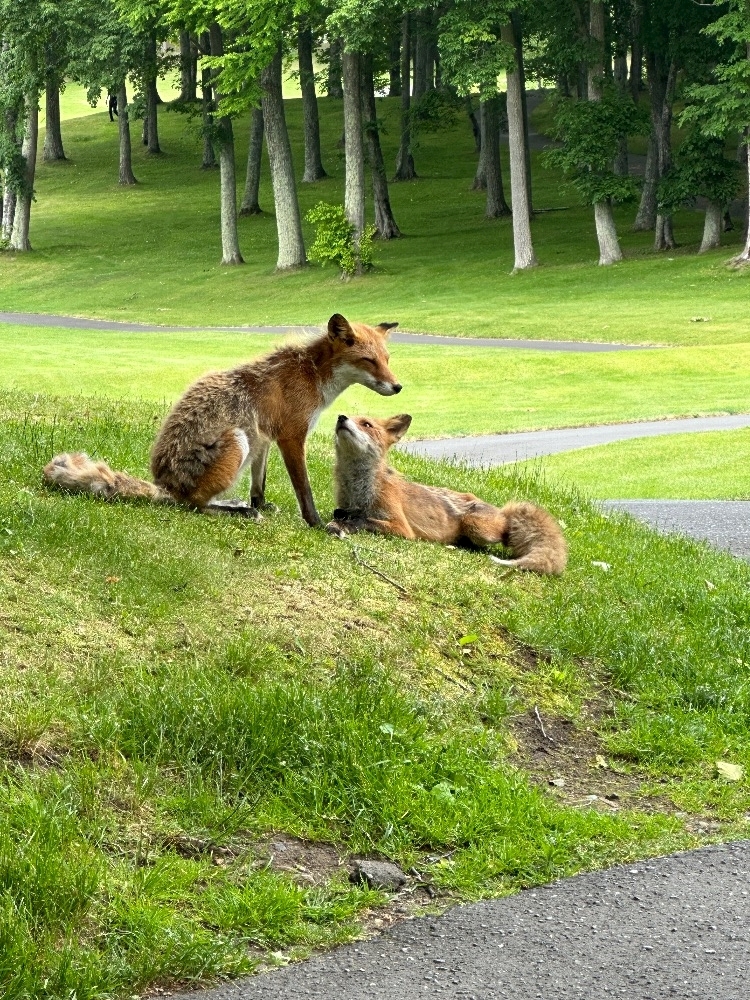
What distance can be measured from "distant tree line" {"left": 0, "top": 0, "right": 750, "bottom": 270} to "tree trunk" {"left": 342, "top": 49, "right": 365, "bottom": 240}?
7 cm

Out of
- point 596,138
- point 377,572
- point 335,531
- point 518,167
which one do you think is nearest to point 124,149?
point 518,167

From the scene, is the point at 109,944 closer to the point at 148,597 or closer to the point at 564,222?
the point at 148,597

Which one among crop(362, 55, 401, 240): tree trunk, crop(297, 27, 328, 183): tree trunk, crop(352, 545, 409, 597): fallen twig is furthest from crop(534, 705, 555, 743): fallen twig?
crop(362, 55, 401, 240): tree trunk

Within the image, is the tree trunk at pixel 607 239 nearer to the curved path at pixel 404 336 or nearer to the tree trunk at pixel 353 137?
the tree trunk at pixel 353 137

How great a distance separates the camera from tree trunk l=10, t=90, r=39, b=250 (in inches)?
2239

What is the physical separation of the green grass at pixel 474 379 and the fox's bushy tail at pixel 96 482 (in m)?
14.2

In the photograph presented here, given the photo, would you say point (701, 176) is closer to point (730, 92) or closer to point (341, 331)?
point (730, 92)

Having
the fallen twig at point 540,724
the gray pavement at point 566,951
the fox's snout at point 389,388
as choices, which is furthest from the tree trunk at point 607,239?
the gray pavement at point 566,951

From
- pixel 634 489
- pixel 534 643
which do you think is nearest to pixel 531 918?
pixel 534 643

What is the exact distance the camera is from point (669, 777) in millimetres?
6410

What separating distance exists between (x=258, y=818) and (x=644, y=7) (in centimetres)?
5191

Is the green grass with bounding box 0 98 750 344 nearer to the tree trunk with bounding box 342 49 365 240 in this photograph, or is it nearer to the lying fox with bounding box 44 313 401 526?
the tree trunk with bounding box 342 49 365 240

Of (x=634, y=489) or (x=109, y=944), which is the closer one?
(x=109, y=944)

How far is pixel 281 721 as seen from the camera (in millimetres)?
5777
